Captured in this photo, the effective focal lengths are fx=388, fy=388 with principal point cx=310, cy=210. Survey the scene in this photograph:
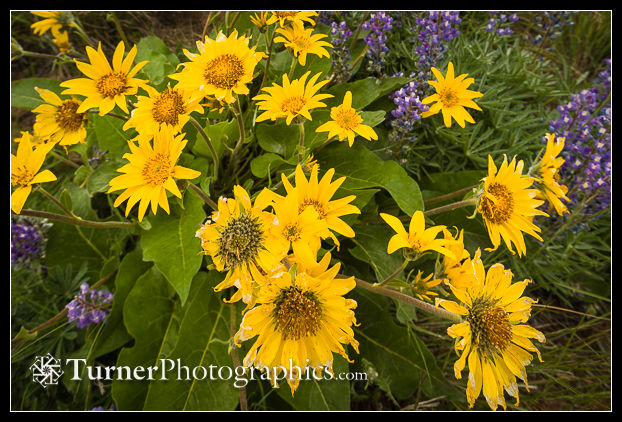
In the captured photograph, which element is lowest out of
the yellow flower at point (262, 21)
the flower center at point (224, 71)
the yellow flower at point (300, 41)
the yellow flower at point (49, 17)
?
the flower center at point (224, 71)

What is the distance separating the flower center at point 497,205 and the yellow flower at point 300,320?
0.46 m

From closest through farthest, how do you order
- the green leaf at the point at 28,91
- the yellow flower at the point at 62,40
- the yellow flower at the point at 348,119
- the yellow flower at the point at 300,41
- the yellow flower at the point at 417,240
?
the yellow flower at the point at 417,240 → the yellow flower at the point at 348,119 → the yellow flower at the point at 300,41 → the green leaf at the point at 28,91 → the yellow flower at the point at 62,40

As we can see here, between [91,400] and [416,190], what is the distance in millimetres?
1456

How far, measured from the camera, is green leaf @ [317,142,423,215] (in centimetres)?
123

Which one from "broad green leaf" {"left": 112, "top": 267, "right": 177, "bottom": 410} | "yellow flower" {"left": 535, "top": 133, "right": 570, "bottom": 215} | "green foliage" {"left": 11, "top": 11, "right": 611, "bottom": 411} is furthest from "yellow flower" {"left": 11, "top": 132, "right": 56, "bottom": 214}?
"yellow flower" {"left": 535, "top": 133, "right": 570, "bottom": 215}

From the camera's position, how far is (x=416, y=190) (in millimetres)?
1234

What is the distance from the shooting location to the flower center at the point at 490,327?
90 cm

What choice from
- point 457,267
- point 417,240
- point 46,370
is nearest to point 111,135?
point 46,370

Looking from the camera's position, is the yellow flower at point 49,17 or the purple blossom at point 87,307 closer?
the purple blossom at point 87,307

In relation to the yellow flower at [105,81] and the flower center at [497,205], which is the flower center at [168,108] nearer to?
the yellow flower at [105,81]

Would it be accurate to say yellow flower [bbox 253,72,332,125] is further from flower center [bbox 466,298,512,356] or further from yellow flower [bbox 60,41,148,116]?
flower center [bbox 466,298,512,356]

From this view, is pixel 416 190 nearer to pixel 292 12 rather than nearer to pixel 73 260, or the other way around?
pixel 292 12

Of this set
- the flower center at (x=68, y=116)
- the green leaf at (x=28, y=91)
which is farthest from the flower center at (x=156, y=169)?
the green leaf at (x=28, y=91)

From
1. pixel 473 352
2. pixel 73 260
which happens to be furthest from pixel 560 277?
pixel 73 260
